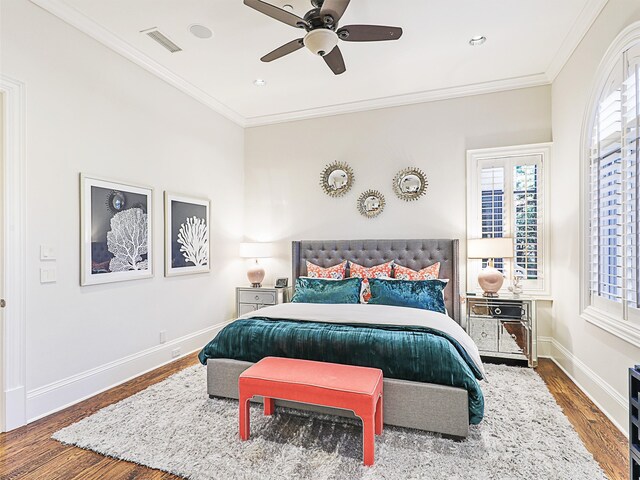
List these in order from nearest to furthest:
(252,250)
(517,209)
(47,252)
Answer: (47,252), (517,209), (252,250)

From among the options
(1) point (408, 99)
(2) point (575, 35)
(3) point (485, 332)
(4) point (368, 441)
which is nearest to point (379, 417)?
(4) point (368, 441)

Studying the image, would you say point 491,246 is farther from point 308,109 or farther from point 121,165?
point 121,165

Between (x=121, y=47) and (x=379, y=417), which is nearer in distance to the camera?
(x=379, y=417)

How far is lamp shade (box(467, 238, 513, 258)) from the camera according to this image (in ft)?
12.4

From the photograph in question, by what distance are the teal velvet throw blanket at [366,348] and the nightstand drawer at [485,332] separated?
4.70 feet

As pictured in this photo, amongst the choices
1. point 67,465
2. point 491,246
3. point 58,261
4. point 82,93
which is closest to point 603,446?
point 491,246

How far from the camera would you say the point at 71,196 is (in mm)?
2896

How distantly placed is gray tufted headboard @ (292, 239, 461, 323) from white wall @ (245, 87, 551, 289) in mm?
156

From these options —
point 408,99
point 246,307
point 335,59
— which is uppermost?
point 408,99

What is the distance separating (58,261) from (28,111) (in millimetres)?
1143

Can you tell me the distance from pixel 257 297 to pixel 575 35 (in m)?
4.42

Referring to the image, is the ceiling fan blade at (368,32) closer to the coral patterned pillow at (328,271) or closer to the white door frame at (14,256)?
the white door frame at (14,256)

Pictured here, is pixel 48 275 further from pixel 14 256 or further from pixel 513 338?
pixel 513 338

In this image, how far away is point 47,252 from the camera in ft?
8.88
